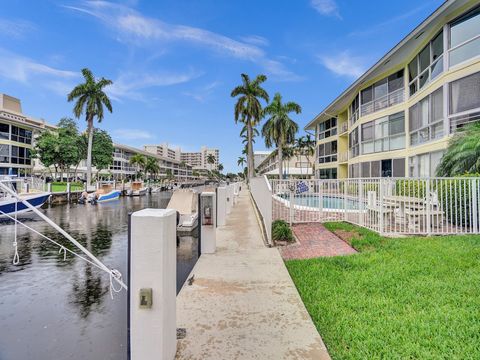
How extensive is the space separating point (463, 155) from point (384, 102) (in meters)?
13.3

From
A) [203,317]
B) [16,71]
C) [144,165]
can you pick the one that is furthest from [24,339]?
[144,165]

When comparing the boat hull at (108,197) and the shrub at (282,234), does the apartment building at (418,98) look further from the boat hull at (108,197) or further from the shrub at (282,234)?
the boat hull at (108,197)

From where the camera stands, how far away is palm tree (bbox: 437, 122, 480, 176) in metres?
9.90

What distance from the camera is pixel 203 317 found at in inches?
145

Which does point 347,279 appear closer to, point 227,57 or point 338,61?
point 338,61

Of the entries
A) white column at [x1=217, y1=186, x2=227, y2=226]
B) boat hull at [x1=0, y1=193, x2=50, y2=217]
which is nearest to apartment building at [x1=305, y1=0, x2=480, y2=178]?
white column at [x1=217, y1=186, x2=227, y2=226]

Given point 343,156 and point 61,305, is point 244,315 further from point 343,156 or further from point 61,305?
point 343,156

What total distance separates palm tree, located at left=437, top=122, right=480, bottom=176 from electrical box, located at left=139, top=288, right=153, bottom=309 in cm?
1168

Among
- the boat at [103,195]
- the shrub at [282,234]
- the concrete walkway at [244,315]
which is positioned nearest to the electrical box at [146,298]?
the concrete walkway at [244,315]

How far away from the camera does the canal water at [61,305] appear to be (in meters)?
4.23

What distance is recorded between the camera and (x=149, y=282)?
7.94 ft

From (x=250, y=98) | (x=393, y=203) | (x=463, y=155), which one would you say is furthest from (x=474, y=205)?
(x=250, y=98)

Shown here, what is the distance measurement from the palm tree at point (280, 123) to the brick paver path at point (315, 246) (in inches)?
1165

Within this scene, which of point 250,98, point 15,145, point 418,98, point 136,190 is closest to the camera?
point 418,98
